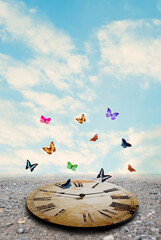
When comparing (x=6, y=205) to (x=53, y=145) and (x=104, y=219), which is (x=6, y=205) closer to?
(x=53, y=145)

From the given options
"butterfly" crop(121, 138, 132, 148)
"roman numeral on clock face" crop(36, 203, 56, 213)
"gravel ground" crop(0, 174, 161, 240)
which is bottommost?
"gravel ground" crop(0, 174, 161, 240)

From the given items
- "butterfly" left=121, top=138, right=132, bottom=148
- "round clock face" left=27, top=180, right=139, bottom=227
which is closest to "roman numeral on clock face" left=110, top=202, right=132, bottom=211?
"round clock face" left=27, top=180, right=139, bottom=227

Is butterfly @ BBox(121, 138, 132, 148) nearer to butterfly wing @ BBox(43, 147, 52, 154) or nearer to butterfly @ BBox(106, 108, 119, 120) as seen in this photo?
butterfly @ BBox(106, 108, 119, 120)

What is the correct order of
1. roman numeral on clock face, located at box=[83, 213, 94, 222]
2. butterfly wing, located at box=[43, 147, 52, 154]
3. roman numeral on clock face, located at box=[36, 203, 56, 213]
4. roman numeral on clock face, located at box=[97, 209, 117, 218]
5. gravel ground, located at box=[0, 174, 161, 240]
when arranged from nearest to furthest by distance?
gravel ground, located at box=[0, 174, 161, 240] → roman numeral on clock face, located at box=[83, 213, 94, 222] → roman numeral on clock face, located at box=[97, 209, 117, 218] → roman numeral on clock face, located at box=[36, 203, 56, 213] → butterfly wing, located at box=[43, 147, 52, 154]

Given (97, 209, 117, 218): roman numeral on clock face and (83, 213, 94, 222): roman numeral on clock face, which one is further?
(97, 209, 117, 218): roman numeral on clock face

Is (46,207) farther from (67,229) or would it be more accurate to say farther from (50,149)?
(50,149)

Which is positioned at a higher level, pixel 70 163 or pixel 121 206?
pixel 70 163

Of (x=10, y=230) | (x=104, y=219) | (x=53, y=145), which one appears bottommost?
(x=10, y=230)

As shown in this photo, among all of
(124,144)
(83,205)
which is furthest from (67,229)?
(124,144)

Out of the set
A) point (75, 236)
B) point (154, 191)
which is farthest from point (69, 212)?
point (154, 191)
